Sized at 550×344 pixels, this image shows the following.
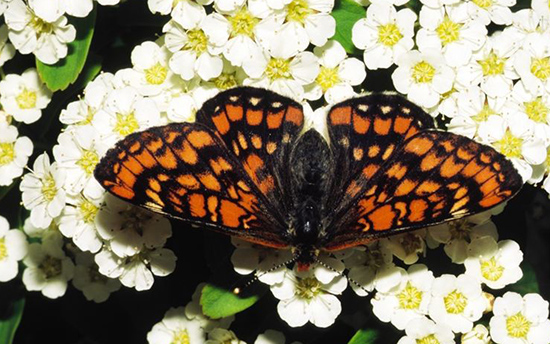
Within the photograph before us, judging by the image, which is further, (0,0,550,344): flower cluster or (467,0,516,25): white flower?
(467,0,516,25): white flower

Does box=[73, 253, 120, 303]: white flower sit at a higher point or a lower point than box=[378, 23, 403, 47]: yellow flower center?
lower

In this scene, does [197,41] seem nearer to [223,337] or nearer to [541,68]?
[223,337]

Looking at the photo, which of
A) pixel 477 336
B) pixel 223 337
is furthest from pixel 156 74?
pixel 477 336

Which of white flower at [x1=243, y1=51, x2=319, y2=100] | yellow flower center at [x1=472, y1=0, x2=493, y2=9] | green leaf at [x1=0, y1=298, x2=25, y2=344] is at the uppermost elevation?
yellow flower center at [x1=472, y1=0, x2=493, y2=9]

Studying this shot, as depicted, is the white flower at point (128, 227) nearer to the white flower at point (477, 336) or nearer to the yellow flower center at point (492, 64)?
the white flower at point (477, 336)

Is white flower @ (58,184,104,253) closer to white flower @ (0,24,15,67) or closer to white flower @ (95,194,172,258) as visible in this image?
white flower @ (95,194,172,258)

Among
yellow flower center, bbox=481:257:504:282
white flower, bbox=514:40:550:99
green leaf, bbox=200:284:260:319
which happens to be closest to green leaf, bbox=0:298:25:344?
green leaf, bbox=200:284:260:319

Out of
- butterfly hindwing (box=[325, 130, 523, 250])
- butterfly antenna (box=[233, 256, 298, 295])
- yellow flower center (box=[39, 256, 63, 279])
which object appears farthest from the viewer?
yellow flower center (box=[39, 256, 63, 279])
